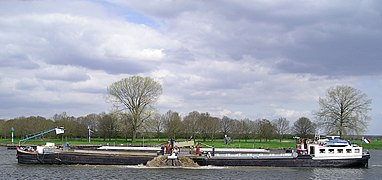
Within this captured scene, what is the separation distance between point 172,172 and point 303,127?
112m

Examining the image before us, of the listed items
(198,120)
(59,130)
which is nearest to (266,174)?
(59,130)

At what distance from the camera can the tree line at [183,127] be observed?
500ft

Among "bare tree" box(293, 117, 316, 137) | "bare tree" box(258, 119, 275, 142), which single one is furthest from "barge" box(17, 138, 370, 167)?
"bare tree" box(293, 117, 316, 137)

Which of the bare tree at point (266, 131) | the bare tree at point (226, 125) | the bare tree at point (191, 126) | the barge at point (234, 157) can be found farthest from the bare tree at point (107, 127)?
the barge at point (234, 157)

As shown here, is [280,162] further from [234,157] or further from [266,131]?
[266,131]

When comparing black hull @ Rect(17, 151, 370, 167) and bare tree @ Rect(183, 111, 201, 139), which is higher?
bare tree @ Rect(183, 111, 201, 139)

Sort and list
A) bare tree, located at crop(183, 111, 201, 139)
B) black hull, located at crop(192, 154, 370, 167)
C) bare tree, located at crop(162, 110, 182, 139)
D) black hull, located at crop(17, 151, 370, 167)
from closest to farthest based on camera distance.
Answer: black hull, located at crop(192, 154, 370, 167) → black hull, located at crop(17, 151, 370, 167) → bare tree, located at crop(162, 110, 182, 139) → bare tree, located at crop(183, 111, 201, 139)

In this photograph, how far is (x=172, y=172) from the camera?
59.5 metres

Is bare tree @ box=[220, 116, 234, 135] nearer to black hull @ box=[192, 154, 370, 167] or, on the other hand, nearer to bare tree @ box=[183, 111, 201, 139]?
bare tree @ box=[183, 111, 201, 139]

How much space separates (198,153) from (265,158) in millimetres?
10005

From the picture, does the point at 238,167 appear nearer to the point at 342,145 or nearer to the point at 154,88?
the point at 342,145

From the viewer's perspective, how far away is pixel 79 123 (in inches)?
6629

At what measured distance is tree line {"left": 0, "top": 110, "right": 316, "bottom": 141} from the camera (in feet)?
500

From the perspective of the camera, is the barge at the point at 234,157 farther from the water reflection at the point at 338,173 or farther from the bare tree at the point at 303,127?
the bare tree at the point at 303,127
